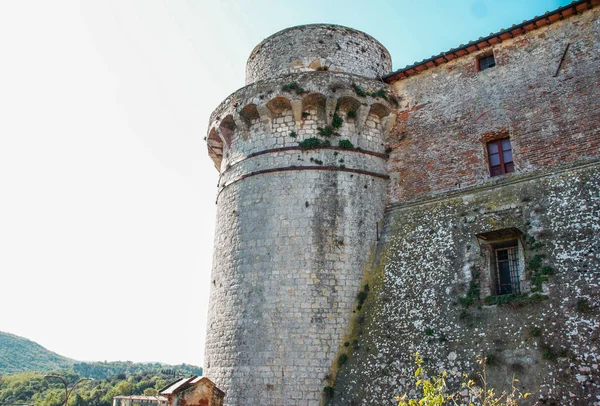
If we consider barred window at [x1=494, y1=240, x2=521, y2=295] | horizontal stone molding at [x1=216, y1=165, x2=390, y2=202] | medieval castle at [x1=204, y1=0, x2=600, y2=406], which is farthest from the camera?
horizontal stone molding at [x1=216, y1=165, x2=390, y2=202]

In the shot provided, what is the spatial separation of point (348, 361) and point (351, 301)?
1.52 metres

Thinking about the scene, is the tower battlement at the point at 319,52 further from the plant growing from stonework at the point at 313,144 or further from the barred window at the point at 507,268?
the barred window at the point at 507,268

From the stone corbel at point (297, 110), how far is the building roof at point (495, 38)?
318cm

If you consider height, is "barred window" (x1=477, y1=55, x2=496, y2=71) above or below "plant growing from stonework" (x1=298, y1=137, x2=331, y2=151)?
above

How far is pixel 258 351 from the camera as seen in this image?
12.0 meters

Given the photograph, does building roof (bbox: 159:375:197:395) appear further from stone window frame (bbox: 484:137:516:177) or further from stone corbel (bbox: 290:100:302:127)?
stone window frame (bbox: 484:137:516:177)

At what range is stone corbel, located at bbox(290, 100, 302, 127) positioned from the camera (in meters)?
13.9

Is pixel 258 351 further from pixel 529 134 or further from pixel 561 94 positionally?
pixel 561 94

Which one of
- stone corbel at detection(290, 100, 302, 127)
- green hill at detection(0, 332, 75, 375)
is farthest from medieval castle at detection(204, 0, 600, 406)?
green hill at detection(0, 332, 75, 375)

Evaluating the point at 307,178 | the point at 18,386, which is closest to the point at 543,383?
the point at 307,178

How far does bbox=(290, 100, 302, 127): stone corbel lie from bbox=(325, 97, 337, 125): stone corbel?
0.76 m

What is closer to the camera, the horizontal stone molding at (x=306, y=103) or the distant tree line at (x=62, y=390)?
the horizontal stone molding at (x=306, y=103)

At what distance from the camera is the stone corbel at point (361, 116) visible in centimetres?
1413

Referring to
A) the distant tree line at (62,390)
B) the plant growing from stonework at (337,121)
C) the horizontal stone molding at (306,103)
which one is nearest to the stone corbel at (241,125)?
the horizontal stone molding at (306,103)
